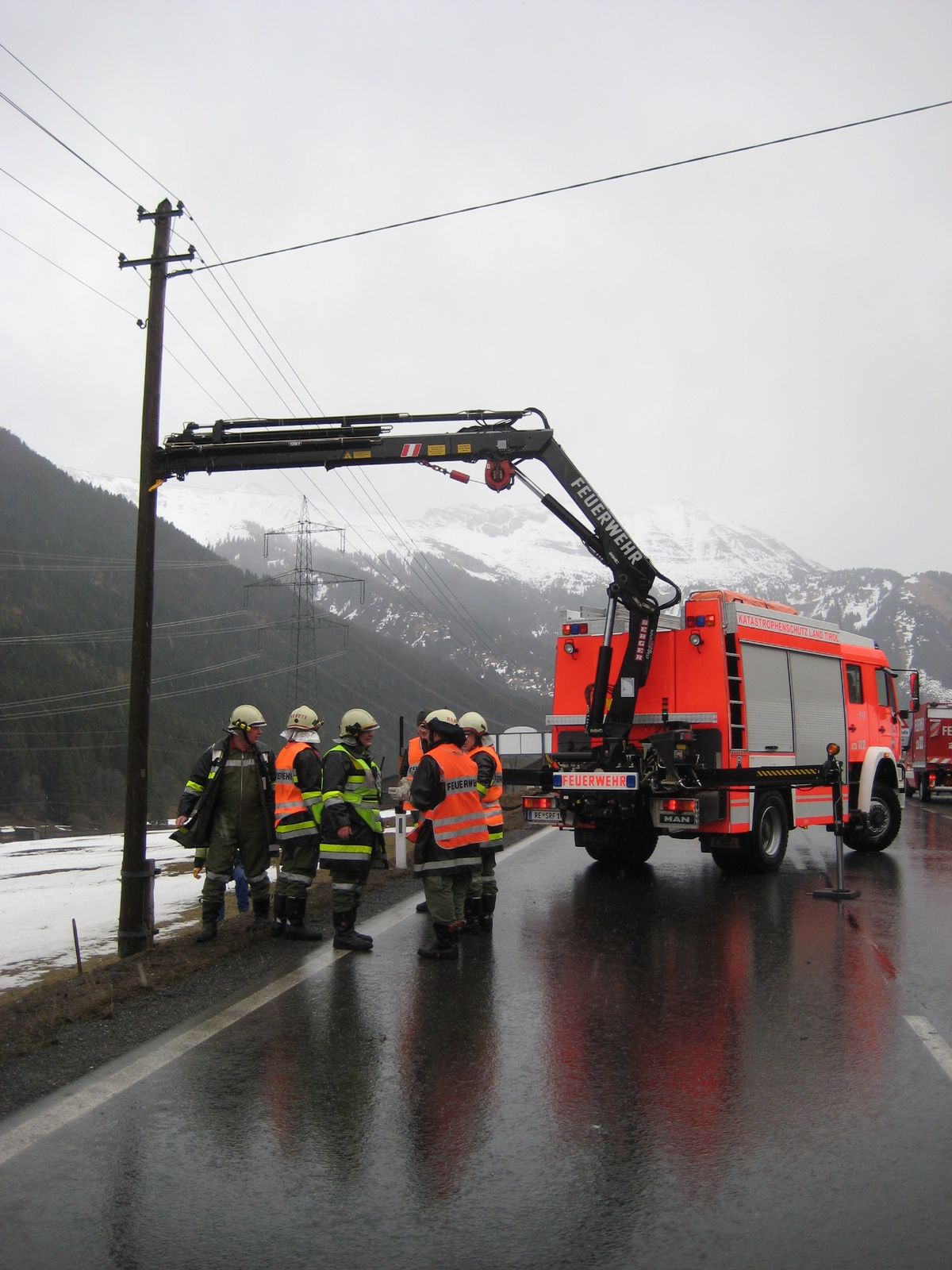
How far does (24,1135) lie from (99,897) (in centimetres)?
868

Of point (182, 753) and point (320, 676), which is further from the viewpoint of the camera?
point (320, 676)

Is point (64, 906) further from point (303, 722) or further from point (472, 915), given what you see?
Answer: point (472, 915)

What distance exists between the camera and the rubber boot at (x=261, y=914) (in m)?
9.01

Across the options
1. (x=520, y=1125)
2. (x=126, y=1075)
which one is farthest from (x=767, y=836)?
(x=126, y=1075)

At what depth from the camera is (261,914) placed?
9.17 metres

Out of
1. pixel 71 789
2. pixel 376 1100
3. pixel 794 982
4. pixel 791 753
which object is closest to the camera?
pixel 376 1100

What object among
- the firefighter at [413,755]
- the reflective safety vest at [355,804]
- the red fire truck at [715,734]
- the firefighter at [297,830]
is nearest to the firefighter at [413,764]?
the firefighter at [413,755]

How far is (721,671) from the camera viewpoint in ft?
40.1

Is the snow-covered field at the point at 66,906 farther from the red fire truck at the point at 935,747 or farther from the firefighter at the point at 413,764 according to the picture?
the red fire truck at the point at 935,747

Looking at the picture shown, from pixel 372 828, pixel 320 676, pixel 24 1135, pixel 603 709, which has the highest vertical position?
pixel 320 676

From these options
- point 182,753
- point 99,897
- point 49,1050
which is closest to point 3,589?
point 182,753

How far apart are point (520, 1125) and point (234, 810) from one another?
4.87 meters

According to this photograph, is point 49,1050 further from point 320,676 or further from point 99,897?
point 320,676

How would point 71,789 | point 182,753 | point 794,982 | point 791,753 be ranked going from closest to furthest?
point 794,982 < point 791,753 < point 71,789 < point 182,753
